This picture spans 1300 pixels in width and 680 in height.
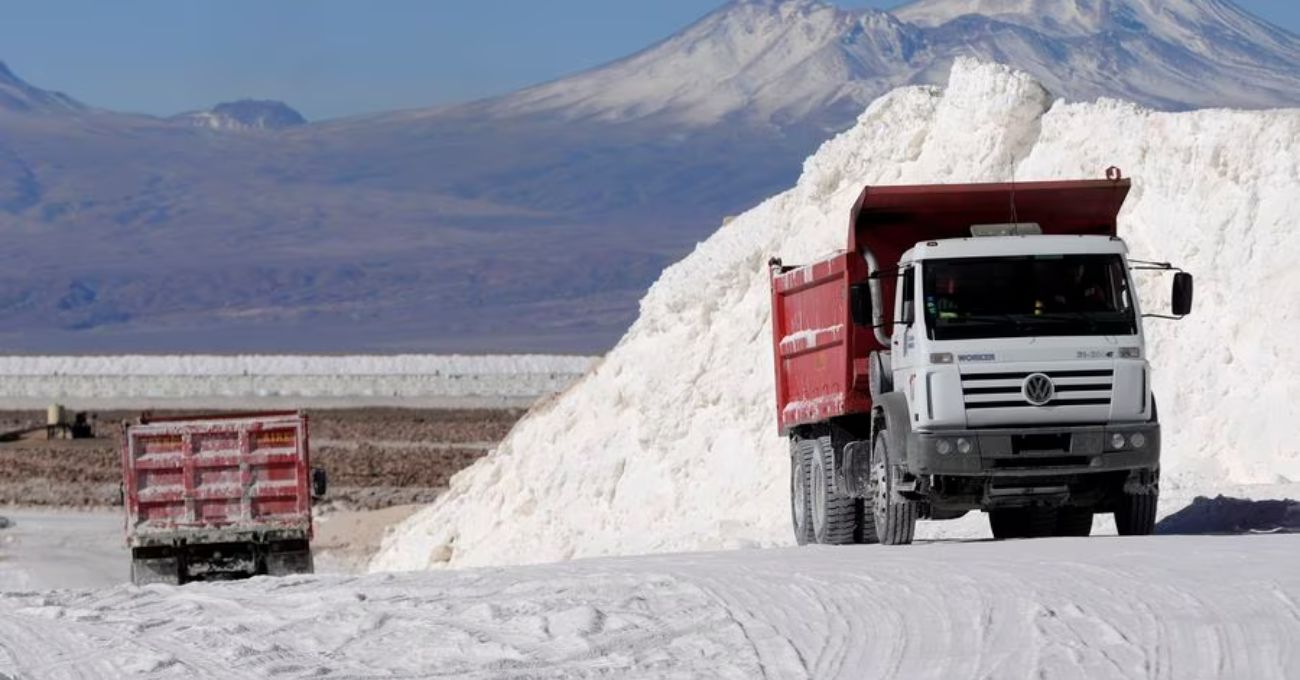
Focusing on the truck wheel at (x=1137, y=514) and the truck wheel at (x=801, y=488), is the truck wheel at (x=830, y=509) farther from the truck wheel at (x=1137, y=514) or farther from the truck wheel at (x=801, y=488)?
the truck wheel at (x=1137, y=514)

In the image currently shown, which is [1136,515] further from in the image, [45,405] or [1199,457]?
[45,405]

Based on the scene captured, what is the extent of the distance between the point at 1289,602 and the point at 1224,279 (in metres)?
14.4

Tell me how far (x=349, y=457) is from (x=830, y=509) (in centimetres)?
4133

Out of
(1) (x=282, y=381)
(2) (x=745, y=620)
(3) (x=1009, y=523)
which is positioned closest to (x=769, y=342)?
(3) (x=1009, y=523)

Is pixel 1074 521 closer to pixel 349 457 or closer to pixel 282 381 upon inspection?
pixel 349 457

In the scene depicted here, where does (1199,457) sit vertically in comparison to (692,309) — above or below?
below

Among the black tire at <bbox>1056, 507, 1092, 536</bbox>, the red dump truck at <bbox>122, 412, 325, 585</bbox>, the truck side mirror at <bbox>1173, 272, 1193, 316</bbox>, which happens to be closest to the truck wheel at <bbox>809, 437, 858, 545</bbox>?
the black tire at <bbox>1056, 507, 1092, 536</bbox>

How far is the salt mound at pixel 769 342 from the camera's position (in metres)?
27.2

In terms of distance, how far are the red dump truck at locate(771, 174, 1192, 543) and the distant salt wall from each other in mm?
72778

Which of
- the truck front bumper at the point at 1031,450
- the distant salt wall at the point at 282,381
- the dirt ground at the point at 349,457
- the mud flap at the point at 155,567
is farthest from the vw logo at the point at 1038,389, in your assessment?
the distant salt wall at the point at 282,381

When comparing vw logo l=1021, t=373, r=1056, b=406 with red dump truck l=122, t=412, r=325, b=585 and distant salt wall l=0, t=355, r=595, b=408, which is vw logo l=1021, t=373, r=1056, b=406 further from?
distant salt wall l=0, t=355, r=595, b=408

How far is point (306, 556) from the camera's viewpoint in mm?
24906

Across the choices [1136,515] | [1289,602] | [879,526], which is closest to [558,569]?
[879,526]

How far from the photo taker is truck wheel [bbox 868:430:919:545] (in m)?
19.2
